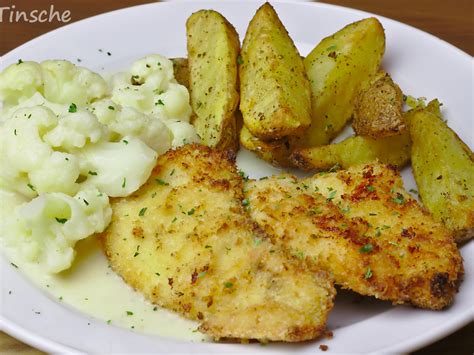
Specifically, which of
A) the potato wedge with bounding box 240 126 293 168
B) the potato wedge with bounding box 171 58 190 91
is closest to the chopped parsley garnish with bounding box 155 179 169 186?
the potato wedge with bounding box 240 126 293 168

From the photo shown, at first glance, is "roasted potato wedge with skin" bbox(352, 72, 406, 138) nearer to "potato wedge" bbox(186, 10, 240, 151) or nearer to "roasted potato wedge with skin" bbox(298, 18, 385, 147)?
"roasted potato wedge with skin" bbox(298, 18, 385, 147)

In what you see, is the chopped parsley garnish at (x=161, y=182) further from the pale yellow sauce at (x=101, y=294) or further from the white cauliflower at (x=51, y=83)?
the white cauliflower at (x=51, y=83)

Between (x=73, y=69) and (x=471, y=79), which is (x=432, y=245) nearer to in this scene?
Answer: (x=471, y=79)

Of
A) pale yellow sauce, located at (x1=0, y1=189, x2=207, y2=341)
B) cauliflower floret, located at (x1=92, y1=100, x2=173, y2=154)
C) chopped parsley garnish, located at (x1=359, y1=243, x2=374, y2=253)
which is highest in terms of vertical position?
cauliflower floret, located at (x1=92, y1=100, x2=173, y2=154)

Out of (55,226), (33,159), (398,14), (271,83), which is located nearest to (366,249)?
(271,83)

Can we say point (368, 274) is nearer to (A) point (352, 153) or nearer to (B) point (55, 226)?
(A) point (352, 153)
